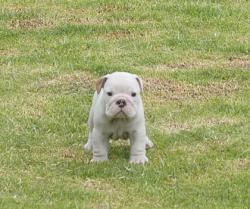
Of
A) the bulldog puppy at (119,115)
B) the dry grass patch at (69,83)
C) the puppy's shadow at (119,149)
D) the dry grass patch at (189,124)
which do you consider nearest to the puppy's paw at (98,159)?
the bulldog puppy at (119,115)

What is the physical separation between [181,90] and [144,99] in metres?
0.54

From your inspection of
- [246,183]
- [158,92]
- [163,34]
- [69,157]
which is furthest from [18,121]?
[163,34]

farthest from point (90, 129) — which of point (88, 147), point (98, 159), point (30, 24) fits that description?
point (30, 24)

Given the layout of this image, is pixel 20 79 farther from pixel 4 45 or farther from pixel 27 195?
pixel 27 195

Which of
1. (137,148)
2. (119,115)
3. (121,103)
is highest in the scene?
(121,103)

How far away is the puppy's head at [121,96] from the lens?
726 centimetres

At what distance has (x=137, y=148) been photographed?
7555 millimetres

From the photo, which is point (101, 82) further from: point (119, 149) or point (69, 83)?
point (69, 83)

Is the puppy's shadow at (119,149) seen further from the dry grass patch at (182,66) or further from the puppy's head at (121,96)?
the dry grass patch at (182,66)

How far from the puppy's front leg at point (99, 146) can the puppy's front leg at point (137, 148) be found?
23 centimetres

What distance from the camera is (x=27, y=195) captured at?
6.88m

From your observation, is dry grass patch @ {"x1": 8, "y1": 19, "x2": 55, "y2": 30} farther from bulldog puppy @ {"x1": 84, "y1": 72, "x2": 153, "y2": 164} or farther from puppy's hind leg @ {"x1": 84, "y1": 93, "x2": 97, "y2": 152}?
bulldog puppy @ {"x1": 84, "y1": 72, "x2": 153, "y2": 164}

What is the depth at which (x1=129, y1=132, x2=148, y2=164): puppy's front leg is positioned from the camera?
7.55 meters

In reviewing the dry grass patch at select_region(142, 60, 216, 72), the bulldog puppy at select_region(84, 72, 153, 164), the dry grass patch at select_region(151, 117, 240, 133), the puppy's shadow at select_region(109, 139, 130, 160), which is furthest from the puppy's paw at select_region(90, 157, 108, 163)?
the dry grass patch at select_region(142, 60, 216, 72)
